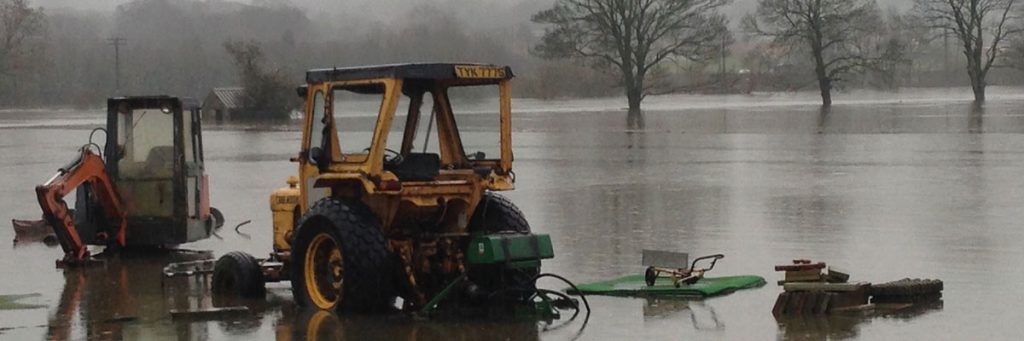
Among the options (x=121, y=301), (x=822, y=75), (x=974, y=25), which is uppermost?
(x=974, y=25)

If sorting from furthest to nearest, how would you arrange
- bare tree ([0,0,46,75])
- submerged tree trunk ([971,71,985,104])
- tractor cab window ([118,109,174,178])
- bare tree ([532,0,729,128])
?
submerged tree trunk ([971,71,985,104]) → bare tree ([532,0,729,128]) → bare tree ([0,0,46,75]) → tractor cab window ([118,109,174,178])

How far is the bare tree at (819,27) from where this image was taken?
86.1m

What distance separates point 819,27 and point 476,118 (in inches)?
2903

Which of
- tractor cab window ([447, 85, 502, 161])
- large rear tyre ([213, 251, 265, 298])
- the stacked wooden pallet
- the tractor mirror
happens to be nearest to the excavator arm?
large rear tyre ([213, 251, 265, 298])

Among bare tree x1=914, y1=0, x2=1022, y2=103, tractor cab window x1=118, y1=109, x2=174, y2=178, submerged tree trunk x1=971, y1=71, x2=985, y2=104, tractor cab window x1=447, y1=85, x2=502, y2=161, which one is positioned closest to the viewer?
tractor cab window x1=447, y1=85, x2=502, y2=161

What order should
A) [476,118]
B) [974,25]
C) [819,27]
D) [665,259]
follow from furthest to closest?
1. [974,25]
2. [819,27]
3. [665,259]
4. [476,118]

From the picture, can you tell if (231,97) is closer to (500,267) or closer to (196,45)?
(196,45)

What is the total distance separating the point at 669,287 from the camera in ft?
46.6

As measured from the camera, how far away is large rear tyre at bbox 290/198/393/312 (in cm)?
1256

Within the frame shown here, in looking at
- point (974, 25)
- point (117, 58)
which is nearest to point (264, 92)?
point (117, 58)

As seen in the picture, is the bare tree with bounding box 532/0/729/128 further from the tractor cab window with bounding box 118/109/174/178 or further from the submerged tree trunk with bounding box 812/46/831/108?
the tractor cab window with bounding box 118/109/174/178

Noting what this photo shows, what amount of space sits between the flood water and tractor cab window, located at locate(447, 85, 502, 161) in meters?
1.60

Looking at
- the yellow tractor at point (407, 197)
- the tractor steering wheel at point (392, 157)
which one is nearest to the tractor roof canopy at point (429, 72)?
the yellow tractor at point (407, 197)

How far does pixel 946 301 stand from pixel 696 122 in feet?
169
